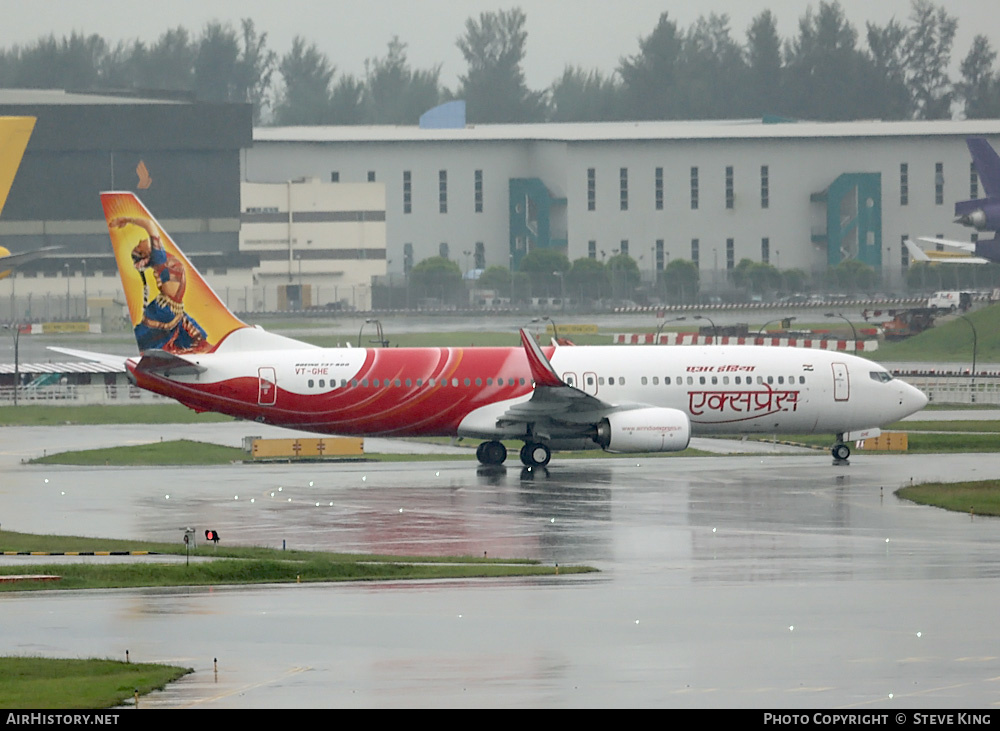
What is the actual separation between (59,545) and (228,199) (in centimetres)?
13584

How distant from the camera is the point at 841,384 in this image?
51625mm

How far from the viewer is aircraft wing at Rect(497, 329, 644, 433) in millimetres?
48438

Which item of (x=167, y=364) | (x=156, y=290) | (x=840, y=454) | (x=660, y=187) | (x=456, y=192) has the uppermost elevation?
(x=456, y=192)

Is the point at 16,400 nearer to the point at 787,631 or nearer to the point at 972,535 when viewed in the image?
the point at 972,535

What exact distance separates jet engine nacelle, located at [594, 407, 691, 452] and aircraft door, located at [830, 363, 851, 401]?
5.85 m

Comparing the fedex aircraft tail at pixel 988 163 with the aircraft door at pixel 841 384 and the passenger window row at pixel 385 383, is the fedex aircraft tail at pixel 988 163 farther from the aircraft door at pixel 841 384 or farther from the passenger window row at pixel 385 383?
the passenger window row at pixel 385 383

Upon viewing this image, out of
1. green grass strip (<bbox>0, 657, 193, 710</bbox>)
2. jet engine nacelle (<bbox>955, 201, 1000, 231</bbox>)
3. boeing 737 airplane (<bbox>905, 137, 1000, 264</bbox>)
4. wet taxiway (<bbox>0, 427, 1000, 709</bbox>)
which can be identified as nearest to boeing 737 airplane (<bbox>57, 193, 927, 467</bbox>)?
wet taxiway (<bbox>0, 427, 1000, 709</bbox>)

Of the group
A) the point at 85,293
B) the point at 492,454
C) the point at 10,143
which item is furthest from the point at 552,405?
the point at 85,293

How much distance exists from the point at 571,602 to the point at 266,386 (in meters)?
25.1

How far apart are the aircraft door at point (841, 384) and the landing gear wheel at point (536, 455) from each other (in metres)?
9.64

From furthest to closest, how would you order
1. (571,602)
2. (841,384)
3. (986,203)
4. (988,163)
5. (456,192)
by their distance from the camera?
1. (456,192)
2. (986,203)
3. (988,163)
4. (841,384)
5. (571,602)

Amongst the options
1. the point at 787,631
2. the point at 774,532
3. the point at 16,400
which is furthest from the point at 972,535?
the point at 16,400

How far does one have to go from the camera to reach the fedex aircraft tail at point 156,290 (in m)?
50.2

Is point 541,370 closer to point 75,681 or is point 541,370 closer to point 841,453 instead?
point 841,453
